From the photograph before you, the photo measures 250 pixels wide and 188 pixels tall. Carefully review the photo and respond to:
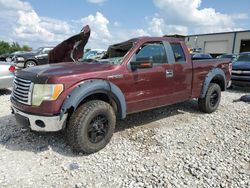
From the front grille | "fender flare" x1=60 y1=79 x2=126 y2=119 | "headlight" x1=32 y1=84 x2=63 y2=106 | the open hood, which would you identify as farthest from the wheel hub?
the front grille

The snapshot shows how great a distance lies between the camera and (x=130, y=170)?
380 centimetres

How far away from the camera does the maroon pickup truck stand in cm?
394

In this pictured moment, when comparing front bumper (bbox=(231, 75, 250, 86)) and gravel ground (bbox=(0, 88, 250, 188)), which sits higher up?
front bumper (bbox=(231, 75, 250, 86))

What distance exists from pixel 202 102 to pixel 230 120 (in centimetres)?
78

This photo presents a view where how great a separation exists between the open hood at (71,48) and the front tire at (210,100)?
10.4 feet

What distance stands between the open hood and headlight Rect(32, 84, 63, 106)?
6.66 ft

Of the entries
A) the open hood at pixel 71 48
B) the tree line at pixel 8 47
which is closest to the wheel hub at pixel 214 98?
the open hood at pixel 71 48

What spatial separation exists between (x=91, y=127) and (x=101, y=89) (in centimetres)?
63

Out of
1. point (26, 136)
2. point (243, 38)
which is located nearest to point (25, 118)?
point (26, 136)

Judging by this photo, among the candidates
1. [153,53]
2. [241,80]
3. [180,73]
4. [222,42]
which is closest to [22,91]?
[153,53]

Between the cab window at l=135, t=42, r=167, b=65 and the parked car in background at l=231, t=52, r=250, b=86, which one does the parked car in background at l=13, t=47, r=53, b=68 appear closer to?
the parked car in background at l=231, t=52, r=250, b=86

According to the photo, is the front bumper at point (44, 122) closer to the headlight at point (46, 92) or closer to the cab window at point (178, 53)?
the headlight at point (46, 92)

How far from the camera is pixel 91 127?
4227 millimetres

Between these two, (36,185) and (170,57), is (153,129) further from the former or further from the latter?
(36,185)
